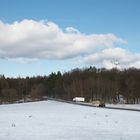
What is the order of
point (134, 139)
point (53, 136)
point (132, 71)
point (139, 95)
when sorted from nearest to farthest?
point (134, 139)
point (53, 136)
point (139, 95)
point (132, 71)

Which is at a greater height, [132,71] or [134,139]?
[132,71]

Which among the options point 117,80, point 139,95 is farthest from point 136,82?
point 117,80

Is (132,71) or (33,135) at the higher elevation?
(132,71)

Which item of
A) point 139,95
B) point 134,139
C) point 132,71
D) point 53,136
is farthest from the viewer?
point 132,71

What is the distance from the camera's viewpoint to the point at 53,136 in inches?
1068

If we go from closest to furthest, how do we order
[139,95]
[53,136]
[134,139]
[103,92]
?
[134,139] → [53,136] → [139,95] → [103,92]

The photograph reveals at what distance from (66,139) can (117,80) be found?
167 metres

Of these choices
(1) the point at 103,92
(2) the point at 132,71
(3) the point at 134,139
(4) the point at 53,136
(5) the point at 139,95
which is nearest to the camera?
(3) the point at 134,139

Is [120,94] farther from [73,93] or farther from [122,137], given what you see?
[122,137]

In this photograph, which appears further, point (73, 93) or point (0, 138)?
point (73, 93)

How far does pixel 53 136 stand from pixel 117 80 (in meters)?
165

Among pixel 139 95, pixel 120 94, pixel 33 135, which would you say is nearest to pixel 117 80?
pixel 120 94

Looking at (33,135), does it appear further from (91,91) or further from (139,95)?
(91,91)

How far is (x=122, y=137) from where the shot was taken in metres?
26.2
